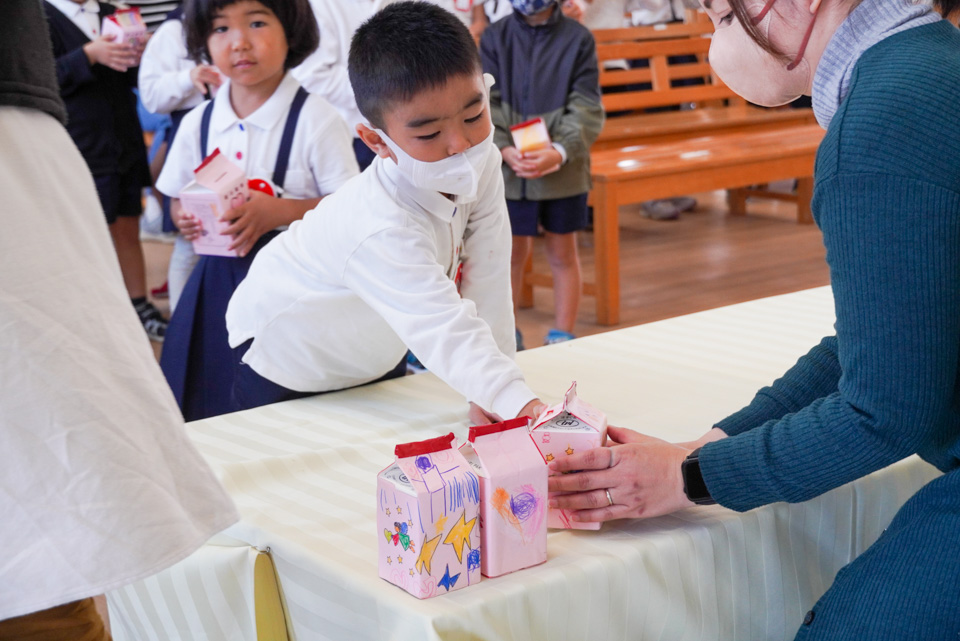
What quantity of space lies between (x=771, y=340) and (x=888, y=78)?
0.85 metres

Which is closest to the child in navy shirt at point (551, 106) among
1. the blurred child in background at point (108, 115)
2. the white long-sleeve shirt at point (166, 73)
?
the white long-sleeve shirt at point (166, 73)

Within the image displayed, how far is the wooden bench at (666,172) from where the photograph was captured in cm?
363

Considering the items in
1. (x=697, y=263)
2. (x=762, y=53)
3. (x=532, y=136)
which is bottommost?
(x=697, y=263)

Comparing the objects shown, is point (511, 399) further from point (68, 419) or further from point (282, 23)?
point (282, 23)

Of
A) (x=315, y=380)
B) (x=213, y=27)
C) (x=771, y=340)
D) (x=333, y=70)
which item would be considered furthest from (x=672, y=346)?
(x=333, y=70)

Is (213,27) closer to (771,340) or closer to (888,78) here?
(771,340)

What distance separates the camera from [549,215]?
132 inches

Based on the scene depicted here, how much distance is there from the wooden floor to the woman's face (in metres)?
2.44

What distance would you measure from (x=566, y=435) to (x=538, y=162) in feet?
7.17

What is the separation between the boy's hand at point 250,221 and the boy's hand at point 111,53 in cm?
149

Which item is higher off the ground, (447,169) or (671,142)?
(447,169)

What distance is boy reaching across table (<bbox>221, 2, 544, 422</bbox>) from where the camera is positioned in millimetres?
1259

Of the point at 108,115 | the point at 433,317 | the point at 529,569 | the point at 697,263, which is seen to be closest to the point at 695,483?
the point at 529,569

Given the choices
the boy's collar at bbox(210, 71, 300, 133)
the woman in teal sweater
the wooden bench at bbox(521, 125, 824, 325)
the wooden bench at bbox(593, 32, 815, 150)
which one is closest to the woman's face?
the woman in teal sweater
